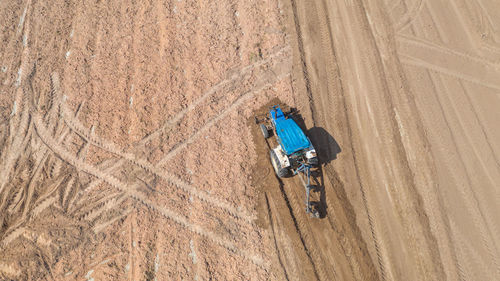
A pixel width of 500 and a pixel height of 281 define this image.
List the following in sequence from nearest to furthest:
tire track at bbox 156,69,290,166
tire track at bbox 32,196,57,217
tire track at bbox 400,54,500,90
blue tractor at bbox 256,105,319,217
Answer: blue tractor at bbox 256,105,319,217, tire track at bbox 32,196,57,217, tire track at bbox 156,69,290,166, tire track at bbox 400,54,500,90

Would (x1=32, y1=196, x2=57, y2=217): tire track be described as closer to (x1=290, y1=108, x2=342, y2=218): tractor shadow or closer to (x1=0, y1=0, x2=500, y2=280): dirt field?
(x1=0, y1=0, x2=500, y2=280): dirt field

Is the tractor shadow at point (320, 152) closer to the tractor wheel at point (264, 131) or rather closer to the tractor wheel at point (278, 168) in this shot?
the tractor wheel at point (278, 168)

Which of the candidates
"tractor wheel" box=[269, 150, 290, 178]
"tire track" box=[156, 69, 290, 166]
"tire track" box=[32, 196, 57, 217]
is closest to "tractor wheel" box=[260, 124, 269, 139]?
"tractor wheel" box=[269, 150, 290, 178]

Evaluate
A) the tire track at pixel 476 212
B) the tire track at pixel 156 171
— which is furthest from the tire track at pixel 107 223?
the tire track at pixel 476 212

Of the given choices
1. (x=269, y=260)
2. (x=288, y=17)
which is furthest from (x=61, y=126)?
(x=288, y=17)

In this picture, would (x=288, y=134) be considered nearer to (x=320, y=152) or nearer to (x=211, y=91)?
(x=320, y=152)

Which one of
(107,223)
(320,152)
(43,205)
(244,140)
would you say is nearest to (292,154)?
(320,152)
